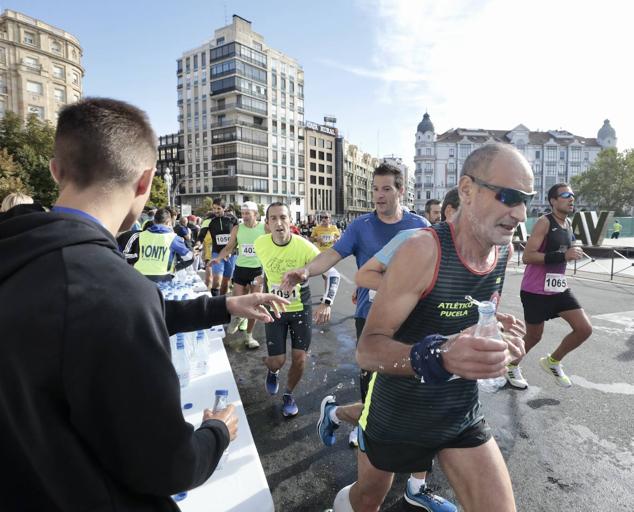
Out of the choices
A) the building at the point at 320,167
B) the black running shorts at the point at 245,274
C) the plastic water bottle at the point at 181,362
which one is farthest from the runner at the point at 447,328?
the building at the point at 320,167

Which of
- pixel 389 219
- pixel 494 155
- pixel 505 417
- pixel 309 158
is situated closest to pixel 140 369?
pixel 494 155

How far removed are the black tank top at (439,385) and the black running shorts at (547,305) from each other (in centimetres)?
306

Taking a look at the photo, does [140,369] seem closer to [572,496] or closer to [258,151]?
[572,496]

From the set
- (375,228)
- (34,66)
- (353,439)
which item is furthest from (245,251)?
(34,66)

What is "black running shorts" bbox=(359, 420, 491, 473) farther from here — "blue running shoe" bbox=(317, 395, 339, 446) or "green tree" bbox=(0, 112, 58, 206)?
"green tree" bbox=(0, 112, 58, 206)

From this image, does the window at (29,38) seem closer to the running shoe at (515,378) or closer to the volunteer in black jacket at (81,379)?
the running shoe at (515,378)

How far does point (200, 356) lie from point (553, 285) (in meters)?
4.04

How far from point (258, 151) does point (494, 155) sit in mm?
68952

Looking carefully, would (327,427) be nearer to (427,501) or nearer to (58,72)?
(427,501)

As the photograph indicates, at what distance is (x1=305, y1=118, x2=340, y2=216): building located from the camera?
78.3 meters

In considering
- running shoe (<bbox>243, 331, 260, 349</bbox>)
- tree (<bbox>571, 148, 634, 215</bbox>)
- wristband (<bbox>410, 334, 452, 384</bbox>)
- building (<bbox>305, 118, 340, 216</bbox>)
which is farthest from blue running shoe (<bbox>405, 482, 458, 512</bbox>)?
building (<bbox>305, 118, 340, 216</bbox>)

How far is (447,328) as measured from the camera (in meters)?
1.96

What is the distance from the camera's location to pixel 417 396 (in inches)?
78.2

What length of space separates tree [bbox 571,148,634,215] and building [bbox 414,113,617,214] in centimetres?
2506
